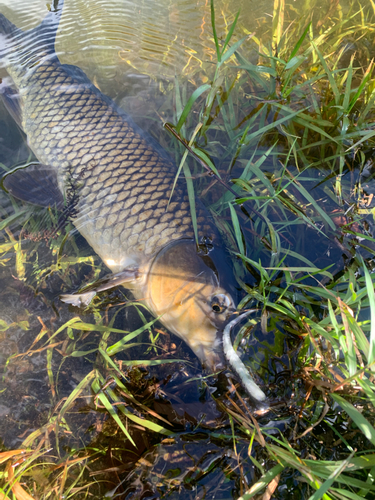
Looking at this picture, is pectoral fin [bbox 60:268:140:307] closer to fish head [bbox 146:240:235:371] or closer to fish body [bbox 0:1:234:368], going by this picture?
fish body [bbox 0:1:234:368]

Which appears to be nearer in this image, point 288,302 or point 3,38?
point 288,302

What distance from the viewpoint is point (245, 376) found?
1741 millimetres

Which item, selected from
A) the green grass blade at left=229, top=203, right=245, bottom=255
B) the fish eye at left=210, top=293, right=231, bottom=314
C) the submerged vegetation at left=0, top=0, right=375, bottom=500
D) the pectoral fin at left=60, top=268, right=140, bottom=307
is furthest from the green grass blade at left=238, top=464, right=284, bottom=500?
the pectoral fin at left=60, top=268, right=140, bottom=307

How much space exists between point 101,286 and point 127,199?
641 millimetres

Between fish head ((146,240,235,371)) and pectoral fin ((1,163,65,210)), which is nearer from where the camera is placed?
fish head ((146,240,235,371))

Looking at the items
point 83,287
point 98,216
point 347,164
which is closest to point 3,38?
point 98,216

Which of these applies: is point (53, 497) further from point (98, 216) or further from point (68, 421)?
point (98, 216)

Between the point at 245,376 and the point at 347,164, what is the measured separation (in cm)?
185

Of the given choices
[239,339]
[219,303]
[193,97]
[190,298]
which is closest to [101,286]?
[190,298]

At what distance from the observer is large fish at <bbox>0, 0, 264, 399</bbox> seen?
1.99 meters

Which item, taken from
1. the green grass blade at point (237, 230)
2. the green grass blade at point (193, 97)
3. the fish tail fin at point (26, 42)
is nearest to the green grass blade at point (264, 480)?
the green grass blade at point (237, 230)

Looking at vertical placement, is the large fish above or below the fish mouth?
above

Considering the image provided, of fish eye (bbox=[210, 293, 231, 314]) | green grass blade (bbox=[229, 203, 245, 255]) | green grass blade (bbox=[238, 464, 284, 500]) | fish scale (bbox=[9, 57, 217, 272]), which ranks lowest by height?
→ green grass blade (bbox=[238, 464, 284, 500])

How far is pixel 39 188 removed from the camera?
2525mm
